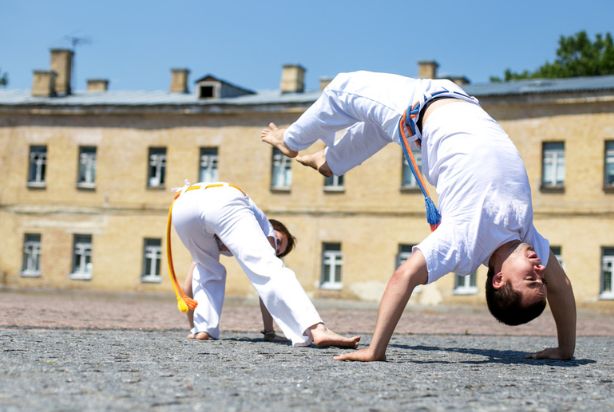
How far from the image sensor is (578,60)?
47.5 m

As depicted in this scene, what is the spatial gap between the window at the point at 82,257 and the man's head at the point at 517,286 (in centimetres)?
3095

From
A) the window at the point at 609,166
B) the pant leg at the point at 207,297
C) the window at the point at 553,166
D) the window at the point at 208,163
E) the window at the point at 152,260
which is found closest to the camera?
the pant leg at the point at 207,297

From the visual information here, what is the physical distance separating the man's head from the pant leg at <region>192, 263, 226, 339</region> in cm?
256

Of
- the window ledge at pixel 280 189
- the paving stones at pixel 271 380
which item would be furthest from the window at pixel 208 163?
the paving stones at pixel 271 380

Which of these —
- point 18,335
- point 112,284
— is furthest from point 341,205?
point 18,335

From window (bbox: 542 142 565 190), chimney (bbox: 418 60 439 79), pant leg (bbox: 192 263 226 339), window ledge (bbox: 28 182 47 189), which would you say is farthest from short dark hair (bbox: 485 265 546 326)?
window ledge (bbox: 28 182 47 189)

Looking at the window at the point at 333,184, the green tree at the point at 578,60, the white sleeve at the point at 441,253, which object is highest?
the green tree at the point at 578,60

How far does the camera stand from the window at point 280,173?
33281 millimetres

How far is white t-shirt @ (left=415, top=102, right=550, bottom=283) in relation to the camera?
5.59 meters

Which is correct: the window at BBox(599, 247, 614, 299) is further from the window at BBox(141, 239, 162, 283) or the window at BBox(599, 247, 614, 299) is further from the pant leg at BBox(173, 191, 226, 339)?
the pant leg at BBox(173, 191, 226, 339)

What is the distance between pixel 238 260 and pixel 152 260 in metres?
28.1

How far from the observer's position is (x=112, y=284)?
3484cm

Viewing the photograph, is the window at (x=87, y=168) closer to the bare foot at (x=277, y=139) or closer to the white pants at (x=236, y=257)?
the white pants at (x=236, y=257)

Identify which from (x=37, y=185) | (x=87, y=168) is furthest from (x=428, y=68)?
(x=37, y=185)
